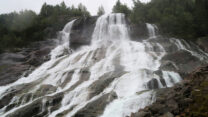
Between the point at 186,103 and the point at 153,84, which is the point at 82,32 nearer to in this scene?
the point at 153,84

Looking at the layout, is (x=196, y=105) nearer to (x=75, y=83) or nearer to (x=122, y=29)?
(x=75, y=83)

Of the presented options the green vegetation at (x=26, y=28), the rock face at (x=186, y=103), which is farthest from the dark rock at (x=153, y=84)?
the green vegetation at (x=26, y=28)

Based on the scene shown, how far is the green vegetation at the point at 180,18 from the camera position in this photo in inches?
1266

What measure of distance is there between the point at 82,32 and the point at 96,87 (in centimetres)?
2789

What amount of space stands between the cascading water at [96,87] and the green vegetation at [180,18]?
8.63 metres

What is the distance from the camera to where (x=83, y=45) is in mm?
35094

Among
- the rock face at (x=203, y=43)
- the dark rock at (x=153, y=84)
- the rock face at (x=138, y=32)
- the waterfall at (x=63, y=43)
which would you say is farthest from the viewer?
the rock face at (x=138, y=32)

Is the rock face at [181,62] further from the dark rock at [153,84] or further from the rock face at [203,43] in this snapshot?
the rock face at [203,43]

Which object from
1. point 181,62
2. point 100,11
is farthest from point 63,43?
point 100,11

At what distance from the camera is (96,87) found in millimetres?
14305

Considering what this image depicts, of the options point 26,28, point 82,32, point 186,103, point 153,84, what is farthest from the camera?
point 26,28

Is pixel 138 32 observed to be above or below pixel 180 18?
below

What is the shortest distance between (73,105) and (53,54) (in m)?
19.9

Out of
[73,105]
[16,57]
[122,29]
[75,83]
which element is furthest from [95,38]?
[73,105]
